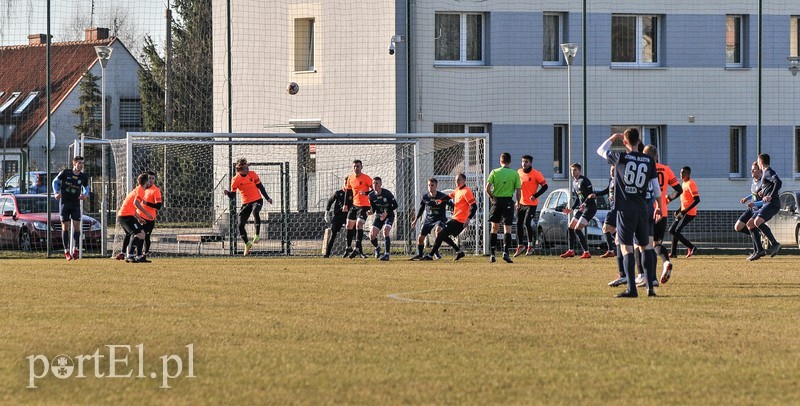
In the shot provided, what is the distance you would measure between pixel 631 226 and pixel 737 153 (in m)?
23.8

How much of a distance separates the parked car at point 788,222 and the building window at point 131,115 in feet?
106

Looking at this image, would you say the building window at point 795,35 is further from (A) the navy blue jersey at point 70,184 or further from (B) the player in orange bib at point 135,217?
(A) the navy blue jersey at point 70,184

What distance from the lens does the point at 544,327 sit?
1070 centimetres

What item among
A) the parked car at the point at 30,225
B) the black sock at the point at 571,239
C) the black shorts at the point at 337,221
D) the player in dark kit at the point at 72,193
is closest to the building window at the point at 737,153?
the black sock at the point at 571,239

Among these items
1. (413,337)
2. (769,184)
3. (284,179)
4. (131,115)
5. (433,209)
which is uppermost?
(131,115)

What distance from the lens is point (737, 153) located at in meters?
36.6

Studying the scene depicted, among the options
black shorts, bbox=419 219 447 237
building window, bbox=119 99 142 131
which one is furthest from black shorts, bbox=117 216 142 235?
building window, bbox=119 99 142 131

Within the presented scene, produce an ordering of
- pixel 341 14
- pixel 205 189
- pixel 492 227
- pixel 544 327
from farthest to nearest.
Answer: pixel 341 14, pixel 205 189, pixel 492 227, pixel 544 327

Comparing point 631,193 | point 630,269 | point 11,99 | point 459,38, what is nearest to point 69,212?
point 631,193

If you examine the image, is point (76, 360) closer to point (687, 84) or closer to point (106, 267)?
point (106, 267)

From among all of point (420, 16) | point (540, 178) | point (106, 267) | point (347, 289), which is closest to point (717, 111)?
point (420, 16)

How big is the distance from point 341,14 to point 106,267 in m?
14.9

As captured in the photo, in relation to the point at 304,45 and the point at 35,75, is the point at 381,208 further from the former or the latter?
the point at 35,75

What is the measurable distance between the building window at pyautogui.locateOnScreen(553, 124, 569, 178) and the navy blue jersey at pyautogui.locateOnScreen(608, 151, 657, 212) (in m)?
21.3
